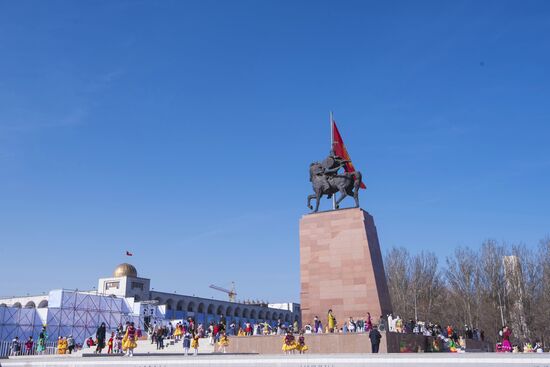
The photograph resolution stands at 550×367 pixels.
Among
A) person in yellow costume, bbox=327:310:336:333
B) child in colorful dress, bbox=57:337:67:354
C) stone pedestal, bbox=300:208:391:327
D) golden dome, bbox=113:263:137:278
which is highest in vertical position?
golden dome, bbox=113:263:137:278

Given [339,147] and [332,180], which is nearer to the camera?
[332,180]

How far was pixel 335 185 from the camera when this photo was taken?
24.8m

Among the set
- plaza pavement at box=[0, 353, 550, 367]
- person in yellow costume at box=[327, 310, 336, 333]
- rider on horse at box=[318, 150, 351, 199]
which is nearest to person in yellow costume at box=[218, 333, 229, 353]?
person in yellow costume at box=[327, 310, 336, 333]

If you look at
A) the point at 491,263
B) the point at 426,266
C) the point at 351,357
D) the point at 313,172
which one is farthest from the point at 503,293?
the point at 351,357

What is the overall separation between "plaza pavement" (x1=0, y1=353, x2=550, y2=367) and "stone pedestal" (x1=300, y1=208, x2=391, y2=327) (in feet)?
23.9

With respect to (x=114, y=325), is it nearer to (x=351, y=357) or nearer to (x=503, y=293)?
(x=503, y=293)

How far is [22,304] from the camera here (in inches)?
2416

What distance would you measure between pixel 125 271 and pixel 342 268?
44.6 m

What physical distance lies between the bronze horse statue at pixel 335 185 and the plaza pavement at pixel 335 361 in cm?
1072

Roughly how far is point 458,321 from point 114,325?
94.0 feet

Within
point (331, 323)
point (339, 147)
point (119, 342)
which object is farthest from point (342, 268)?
point (119, 342)

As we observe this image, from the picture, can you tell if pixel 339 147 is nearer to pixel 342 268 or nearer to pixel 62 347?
pixel 342 268

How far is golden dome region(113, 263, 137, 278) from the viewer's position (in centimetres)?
6173

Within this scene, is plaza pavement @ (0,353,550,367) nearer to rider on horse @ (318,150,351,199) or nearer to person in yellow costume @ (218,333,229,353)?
person in yellow costume @ (218,333,229,353)
